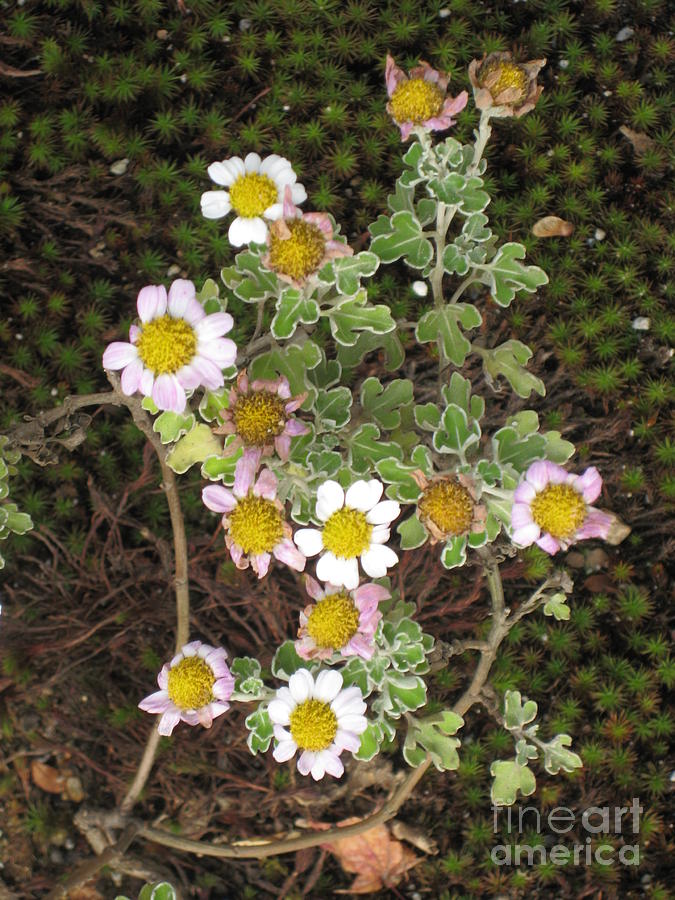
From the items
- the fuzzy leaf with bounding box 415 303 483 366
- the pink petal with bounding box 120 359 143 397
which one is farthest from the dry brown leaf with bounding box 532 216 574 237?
the pink petal with bounding box 120 359 143 397

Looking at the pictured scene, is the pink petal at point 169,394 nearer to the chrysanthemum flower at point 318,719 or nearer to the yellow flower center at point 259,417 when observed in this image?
the yellow flower center at point 259,417

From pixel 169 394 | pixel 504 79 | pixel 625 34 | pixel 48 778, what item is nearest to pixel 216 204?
pixel 169 394

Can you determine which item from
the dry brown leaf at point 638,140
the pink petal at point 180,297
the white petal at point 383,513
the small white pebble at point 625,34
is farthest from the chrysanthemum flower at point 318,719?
the small white pebble at point 625,34

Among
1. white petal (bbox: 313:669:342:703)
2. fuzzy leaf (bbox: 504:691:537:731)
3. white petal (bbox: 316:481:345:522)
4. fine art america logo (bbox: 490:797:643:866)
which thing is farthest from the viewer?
fine art america logo (bbox: 490:797:643:866)

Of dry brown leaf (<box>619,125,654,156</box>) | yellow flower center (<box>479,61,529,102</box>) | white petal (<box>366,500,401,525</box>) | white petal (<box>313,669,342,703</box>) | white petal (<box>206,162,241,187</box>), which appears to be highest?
yellow flower center (<box>479,61,529,102</box>)

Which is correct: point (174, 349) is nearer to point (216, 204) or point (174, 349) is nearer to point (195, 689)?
point (216, 204)

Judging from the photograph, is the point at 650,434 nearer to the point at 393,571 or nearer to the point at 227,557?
the point at 393,571

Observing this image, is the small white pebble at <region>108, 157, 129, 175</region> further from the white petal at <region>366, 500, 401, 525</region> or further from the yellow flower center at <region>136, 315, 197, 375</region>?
the white petal at <region>366, 500, 401, 525</region>
